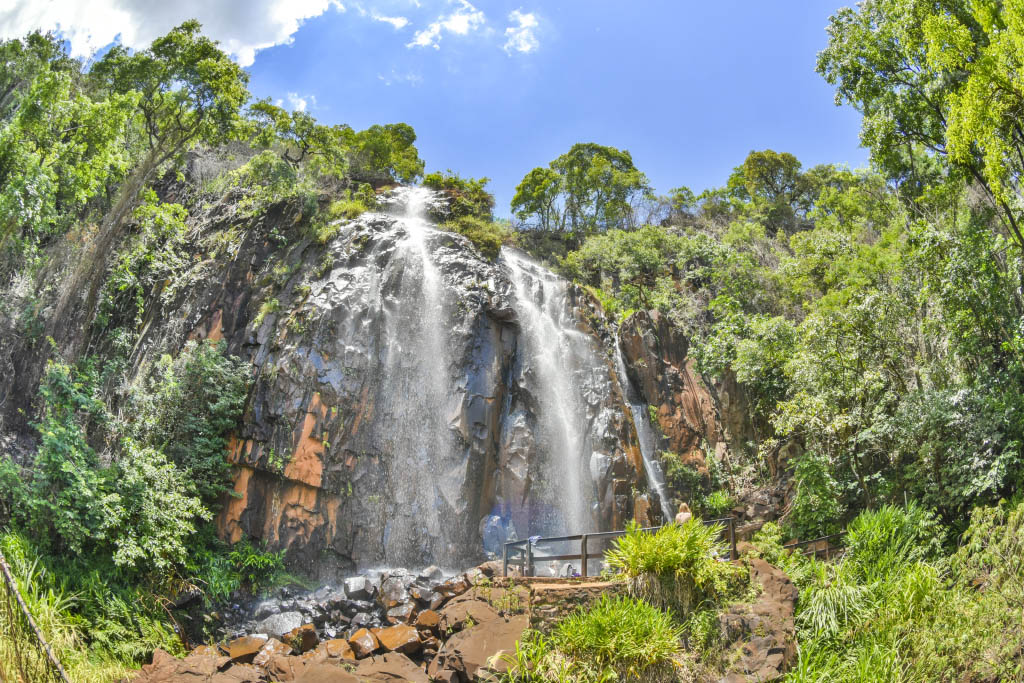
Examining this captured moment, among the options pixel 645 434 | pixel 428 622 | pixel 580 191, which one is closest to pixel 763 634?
pixel 428 622

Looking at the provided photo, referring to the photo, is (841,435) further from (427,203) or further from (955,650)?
(427,203)

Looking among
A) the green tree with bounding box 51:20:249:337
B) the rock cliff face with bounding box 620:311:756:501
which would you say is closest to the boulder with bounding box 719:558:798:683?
the rock cliff face with bounding box 620:311:756:501

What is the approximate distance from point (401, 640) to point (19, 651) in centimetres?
502

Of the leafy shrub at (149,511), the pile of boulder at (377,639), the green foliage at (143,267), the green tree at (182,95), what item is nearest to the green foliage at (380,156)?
the green tree at (182,95)

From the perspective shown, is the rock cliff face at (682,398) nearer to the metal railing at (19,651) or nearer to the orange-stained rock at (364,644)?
the orange-stained rock at (364,644)

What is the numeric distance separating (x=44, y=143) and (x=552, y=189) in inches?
891

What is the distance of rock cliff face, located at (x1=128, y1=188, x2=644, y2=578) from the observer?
14.8 meters

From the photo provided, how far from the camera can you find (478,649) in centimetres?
852

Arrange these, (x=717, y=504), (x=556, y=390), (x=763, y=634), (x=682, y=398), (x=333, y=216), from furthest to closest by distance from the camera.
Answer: (x=333, y=216) → (x=682, y=398) → (x=556, y=390) → (x=717, y=504) → (x=763, y=634)

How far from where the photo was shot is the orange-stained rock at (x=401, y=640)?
31.8 feet

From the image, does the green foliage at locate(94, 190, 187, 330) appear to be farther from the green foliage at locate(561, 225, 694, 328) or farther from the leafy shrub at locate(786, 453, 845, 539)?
the leafy shrub at locate(786, 453, 845, 539)

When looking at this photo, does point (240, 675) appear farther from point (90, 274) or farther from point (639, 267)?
point (639, 267)

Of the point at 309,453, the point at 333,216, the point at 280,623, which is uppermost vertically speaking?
the point at 333,216

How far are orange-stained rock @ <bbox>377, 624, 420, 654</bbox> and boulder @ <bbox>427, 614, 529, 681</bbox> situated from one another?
2.89ft
